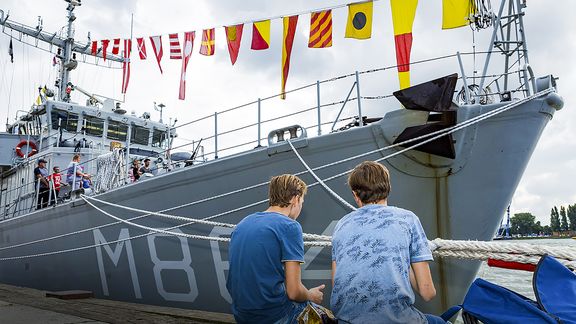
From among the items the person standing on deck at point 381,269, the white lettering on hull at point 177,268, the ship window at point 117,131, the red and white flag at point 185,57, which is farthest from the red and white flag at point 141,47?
the person standing on deck at point 381,269

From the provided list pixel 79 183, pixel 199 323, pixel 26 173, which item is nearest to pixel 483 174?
pixel 199 323

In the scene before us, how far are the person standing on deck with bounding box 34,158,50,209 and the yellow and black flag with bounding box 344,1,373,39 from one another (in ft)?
19.9

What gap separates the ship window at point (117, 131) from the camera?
1039 centimetres

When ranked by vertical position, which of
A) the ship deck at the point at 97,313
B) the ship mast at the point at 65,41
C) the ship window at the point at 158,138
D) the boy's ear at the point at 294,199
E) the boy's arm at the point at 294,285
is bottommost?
the ship deck at the point at 97,313

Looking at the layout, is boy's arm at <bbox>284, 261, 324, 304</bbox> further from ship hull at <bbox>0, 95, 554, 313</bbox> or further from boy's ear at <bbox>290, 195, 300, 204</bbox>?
ship hull at <bbox>0, 95, 554, 313</bbox>

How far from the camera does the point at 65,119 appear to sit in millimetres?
9945

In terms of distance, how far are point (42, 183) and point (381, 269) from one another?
26.9ft

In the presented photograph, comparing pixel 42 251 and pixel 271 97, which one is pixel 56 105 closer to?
pixel 42 251

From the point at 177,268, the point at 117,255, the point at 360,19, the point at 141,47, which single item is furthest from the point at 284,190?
the point at 141,47

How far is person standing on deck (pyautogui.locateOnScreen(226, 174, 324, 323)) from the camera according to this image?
213 cm

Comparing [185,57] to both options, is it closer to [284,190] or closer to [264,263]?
[284,190]

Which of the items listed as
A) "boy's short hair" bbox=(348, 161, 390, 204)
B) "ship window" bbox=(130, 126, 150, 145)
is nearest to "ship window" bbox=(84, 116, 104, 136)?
"ship window" bbox=(130, 126, 150, 145)

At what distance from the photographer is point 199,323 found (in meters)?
4.16

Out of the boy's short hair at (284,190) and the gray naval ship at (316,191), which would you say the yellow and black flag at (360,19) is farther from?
the boy's short hair at (284,190)
